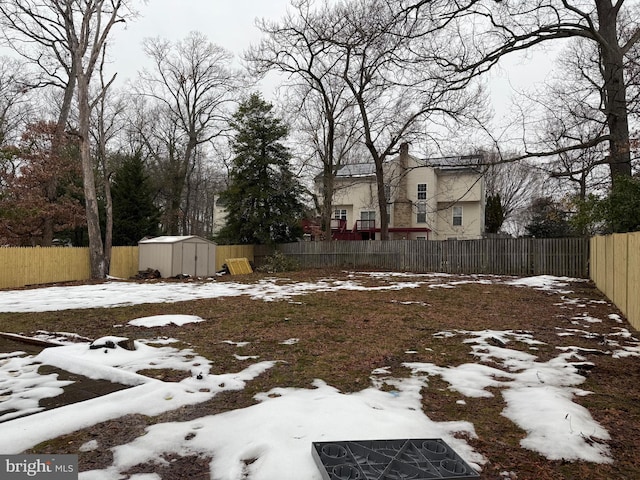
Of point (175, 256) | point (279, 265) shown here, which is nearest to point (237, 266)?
point (279, 265)

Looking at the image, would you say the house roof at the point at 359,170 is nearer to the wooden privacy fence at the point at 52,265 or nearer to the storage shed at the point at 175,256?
the storage shed at the point at 175,256

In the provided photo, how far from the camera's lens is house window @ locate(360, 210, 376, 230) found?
103ft

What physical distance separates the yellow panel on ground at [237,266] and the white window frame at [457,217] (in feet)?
53.0

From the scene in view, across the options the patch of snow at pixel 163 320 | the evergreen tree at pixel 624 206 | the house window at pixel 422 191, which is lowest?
the patch of snow at pixel 163 320

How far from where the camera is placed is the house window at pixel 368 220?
103 ft

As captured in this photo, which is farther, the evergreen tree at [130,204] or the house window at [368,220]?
the house window at [368,220]

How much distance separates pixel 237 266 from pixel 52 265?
7.87m

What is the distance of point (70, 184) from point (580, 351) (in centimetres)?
2260

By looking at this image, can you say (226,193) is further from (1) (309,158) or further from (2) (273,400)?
(2) (273,400)

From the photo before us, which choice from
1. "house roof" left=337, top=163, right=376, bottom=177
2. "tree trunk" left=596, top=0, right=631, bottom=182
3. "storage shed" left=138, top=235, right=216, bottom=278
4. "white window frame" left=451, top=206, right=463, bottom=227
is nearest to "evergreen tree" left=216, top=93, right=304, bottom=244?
"storage shed" left=138, top=235, right=216, bottom=278

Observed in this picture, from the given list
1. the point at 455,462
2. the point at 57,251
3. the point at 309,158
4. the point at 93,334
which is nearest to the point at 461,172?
the point at 309,158

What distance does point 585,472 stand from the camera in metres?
2.42

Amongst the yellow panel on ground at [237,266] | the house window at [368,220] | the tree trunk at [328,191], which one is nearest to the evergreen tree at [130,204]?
the yellow panel on ground at [237,266]

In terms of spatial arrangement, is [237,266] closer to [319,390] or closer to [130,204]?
[130,204]
